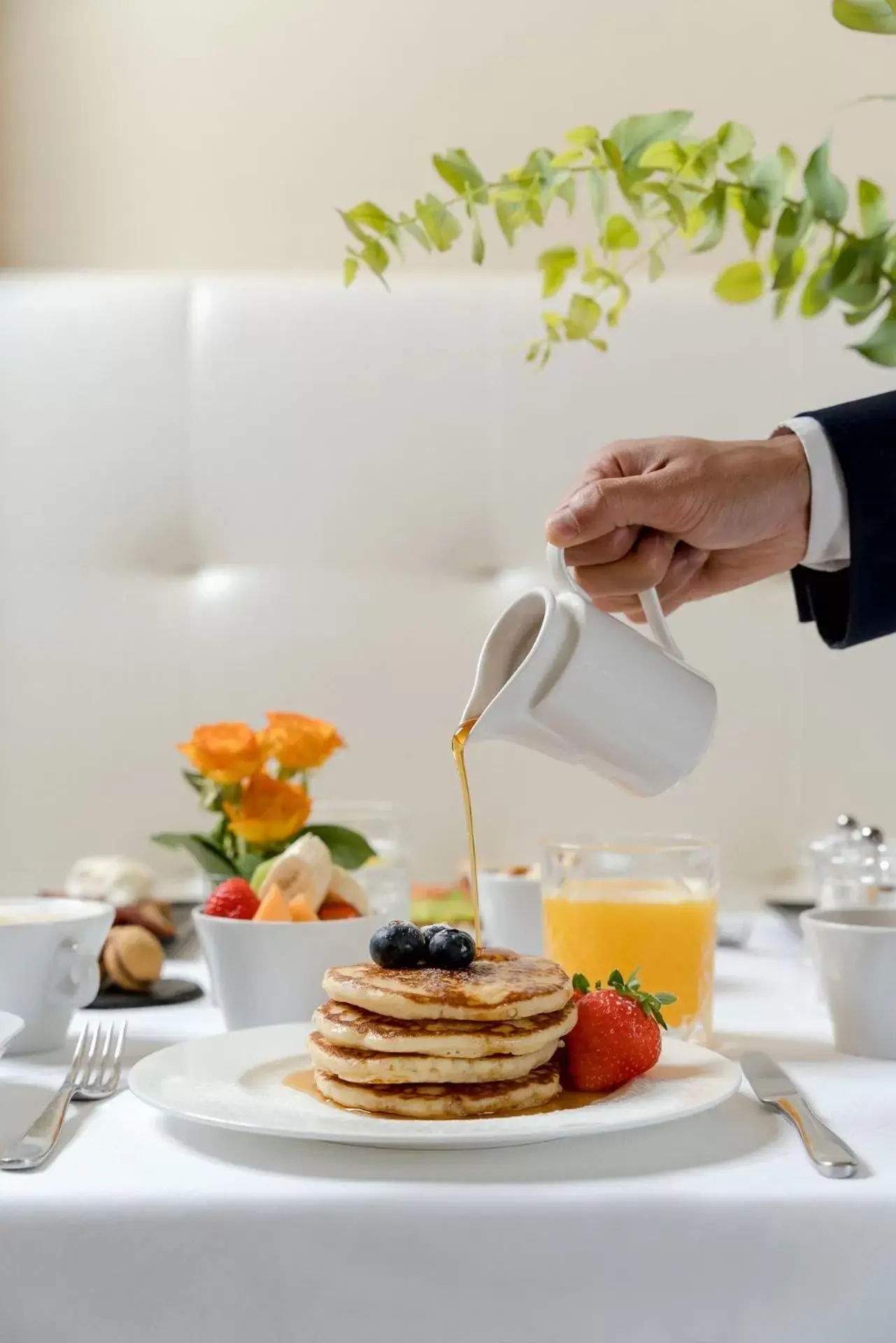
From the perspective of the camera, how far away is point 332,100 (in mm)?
2398

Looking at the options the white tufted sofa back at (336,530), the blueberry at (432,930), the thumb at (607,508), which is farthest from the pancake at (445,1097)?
the white tufted sofa back at (336,530)

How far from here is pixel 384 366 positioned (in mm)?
2322

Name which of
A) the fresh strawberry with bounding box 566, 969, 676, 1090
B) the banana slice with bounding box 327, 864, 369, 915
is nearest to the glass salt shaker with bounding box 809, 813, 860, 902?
the banana slice with bounding box 327, 864, 369, 915

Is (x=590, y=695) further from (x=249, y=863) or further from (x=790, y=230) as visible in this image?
(x=249, y=863)

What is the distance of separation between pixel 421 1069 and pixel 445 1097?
20mm

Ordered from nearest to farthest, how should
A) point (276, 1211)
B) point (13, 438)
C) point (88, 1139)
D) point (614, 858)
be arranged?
1. point (276, 1211)
2. point (88, 1139)
3. point (614, 858)
4. point (13, 438)

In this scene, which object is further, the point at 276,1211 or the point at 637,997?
the point at 637,997

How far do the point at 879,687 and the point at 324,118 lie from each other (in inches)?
54.3

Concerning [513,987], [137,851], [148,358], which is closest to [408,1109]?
[513,987]

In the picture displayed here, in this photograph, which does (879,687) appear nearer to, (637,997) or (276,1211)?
(637,997)

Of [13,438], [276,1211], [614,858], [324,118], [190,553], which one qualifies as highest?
[324,118]

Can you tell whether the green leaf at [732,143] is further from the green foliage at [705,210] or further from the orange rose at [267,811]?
the orange rose at [267,811]

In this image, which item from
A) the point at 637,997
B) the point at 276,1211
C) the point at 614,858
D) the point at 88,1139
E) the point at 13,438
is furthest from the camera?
the point at 13,438

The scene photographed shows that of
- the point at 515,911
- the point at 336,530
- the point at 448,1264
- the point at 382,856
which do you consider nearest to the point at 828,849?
the point at 515,911
